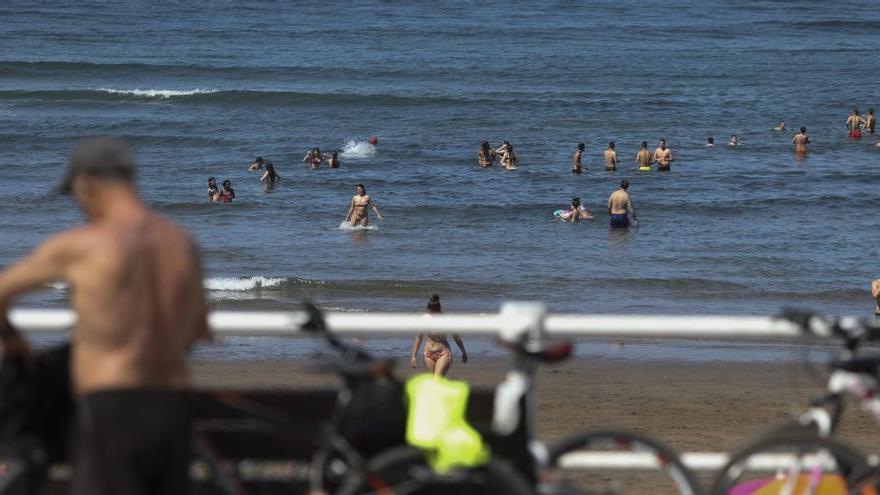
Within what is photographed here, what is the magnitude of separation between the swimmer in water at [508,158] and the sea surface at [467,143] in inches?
10.4

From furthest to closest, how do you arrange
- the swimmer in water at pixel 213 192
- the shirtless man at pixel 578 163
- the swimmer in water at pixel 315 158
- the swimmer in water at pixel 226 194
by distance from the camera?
the swimmer in water at pixel 315 158 → the shirtless man at pixel 578 163 → the swimmer in water at pixel 213 192 → the swimmer in water at pixel 226 194

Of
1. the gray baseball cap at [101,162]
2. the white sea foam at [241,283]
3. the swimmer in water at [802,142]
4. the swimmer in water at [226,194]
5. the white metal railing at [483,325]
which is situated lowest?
the white sea foam at [241,283]

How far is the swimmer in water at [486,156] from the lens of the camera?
121ft

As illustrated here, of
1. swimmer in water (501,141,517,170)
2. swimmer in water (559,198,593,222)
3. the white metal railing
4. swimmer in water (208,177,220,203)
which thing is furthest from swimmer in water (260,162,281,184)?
the white metal railing

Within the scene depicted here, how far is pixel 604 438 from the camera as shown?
14.7 feet

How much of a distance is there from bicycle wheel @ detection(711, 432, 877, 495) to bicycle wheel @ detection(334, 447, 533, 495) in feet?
2.54

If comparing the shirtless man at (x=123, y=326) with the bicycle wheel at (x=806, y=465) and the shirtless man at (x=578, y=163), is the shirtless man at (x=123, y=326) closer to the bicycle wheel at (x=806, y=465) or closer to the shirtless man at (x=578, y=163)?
the bicycle wheel at (x=806, y=465)

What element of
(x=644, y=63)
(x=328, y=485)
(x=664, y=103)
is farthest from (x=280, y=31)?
(x=328, y=485)

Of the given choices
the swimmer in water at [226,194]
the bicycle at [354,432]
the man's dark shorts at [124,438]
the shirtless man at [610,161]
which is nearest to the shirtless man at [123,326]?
the man's dark shorts at [124,438]

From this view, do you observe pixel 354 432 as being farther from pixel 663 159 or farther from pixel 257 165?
pixel 663 159

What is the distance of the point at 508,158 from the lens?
36688 millimetres

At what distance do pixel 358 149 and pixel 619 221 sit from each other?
519 inches

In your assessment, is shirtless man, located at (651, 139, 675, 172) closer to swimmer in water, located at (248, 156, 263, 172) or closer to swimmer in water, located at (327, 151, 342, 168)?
swimmer in water, located at (327, 151, 342, 168)

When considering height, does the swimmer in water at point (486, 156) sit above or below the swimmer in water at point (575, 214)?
above
